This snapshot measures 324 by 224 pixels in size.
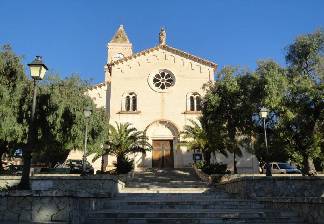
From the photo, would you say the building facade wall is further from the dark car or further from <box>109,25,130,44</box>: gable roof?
<box>109,25,130,44</box>: gable roof

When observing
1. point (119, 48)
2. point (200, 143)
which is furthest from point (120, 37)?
point (200, 143)

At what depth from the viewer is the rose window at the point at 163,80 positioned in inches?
1361

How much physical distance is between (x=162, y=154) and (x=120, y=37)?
3006cm

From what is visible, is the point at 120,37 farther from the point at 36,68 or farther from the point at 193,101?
the point at 36,68

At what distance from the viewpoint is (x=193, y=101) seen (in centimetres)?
3441

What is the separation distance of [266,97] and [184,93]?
14.3m

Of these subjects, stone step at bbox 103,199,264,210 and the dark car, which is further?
the dark car

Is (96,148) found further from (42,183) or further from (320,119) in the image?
(320,119)

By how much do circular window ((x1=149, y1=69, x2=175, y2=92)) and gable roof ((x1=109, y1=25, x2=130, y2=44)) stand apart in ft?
78.6

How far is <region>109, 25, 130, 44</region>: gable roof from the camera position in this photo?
2266 inches

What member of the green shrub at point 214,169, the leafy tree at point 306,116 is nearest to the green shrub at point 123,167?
the green shrub at point 214,169

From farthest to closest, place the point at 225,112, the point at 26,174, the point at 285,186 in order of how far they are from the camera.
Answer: the point at 225,112
the point at 285,186
the point at 26,174

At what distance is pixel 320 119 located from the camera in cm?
2022

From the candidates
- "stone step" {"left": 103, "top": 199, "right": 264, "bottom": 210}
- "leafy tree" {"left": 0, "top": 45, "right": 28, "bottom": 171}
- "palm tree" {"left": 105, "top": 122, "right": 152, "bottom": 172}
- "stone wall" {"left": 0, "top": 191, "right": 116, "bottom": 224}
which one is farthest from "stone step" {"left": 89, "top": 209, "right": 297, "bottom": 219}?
"palm tree" {"left": 105, "top": 122, "right": 152, "bottom": 172}
